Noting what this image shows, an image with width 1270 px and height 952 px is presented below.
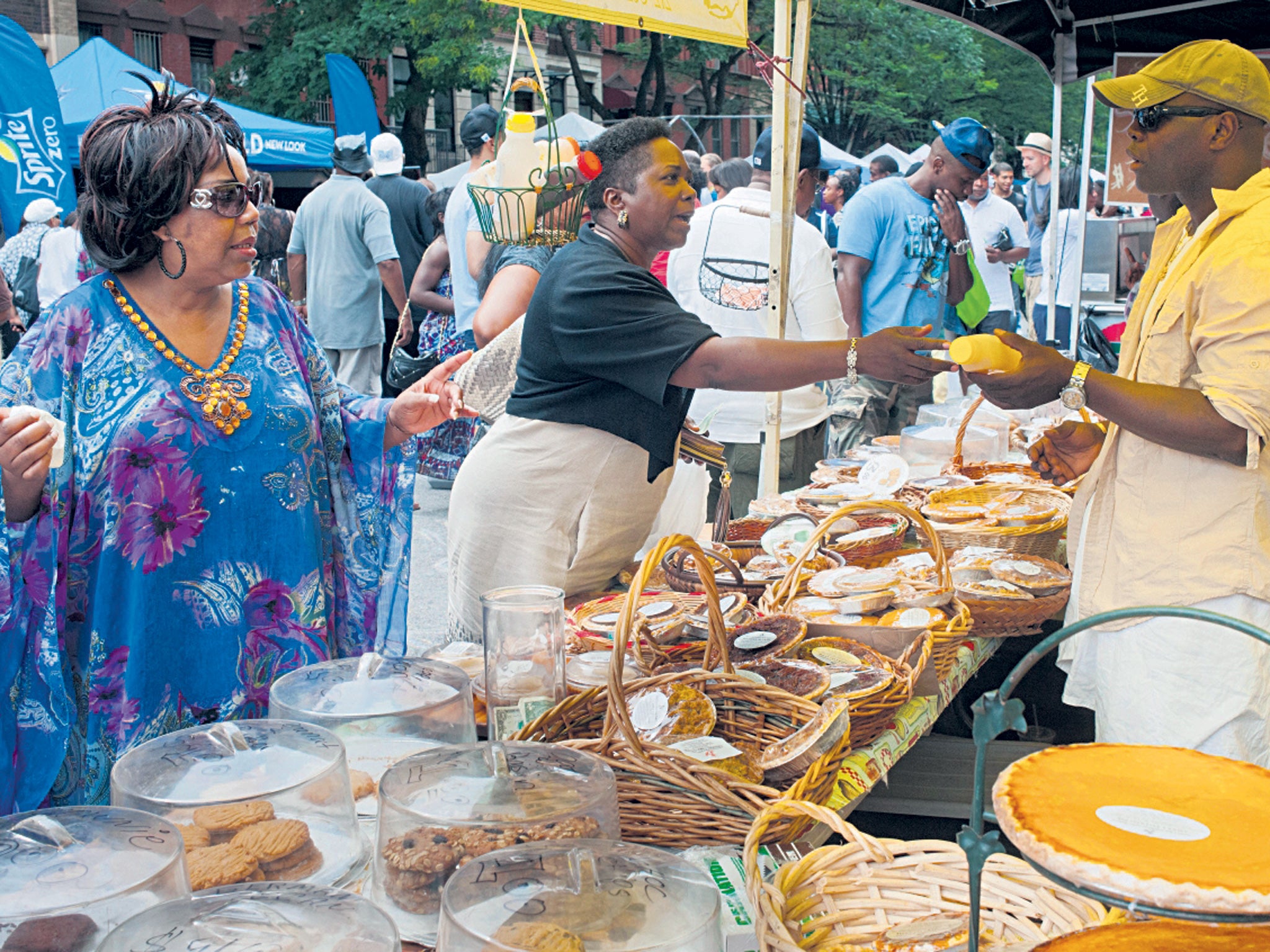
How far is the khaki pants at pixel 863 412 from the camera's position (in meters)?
5.14

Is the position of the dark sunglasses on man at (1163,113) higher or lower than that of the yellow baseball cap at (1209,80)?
lower

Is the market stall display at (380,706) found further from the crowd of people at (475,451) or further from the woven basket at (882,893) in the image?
the crowd of people at (475,451)

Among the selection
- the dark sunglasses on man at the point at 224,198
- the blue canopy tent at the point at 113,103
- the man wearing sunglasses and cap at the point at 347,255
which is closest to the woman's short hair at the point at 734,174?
the man wearing sunglasses and cap at the point at 347,255

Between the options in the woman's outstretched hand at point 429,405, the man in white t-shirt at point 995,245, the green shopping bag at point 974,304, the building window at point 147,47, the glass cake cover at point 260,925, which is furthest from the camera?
the building window at point 147,47

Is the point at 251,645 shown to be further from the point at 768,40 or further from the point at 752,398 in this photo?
the point at 768,40

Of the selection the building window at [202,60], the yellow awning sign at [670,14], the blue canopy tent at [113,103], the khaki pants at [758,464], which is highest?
the building window at [202,60]

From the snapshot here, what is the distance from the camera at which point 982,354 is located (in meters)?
2.05

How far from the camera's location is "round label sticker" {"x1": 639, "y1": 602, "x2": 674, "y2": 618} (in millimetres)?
2317

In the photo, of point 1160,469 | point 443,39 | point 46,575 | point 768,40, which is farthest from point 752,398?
point 768,40

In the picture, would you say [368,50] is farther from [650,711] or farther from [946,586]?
[650,711]

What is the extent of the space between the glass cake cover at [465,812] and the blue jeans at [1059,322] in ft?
27.8

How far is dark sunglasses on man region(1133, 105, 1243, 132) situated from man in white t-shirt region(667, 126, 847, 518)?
229cm

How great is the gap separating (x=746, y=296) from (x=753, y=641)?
2582 mm

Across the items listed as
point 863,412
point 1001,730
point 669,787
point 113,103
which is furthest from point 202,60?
point 1001,730
